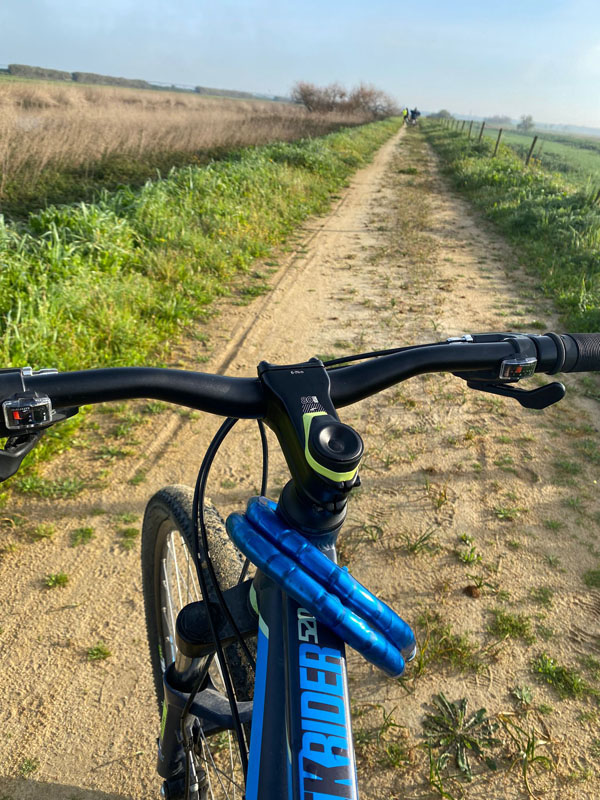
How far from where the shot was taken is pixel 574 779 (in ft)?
6.63

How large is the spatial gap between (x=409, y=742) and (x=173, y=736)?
3.77ft

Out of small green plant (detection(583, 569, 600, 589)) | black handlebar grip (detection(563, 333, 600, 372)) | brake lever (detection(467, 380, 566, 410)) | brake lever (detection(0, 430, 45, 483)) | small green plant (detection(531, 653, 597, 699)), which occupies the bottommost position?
small green plant (detection(531, 653, 597, 699))

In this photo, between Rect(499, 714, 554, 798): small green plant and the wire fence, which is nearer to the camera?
Rect(499, 714, 554, 798): small green plant

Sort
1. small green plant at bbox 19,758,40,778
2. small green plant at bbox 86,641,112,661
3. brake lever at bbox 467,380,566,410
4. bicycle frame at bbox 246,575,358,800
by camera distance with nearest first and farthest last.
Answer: bicycle frame at bbox 246,575,358,800, brake lever at bbox 467,380,566,410, small green plant at bbox 19,758,40,778, small green plant at bbox 86,641,112,661

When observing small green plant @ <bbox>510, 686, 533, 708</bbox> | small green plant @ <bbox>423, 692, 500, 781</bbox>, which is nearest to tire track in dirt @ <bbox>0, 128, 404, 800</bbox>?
small green plant @ <bbox>423, 692, 500, 781</bbox>

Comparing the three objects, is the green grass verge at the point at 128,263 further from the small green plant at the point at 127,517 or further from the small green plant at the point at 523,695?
the small green plant at the point at 523,695

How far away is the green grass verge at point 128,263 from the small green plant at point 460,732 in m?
3.33

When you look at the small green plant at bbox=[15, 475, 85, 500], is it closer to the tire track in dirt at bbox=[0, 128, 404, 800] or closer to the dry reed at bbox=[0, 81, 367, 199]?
the tire track in dirt at bbox=[0, 128, 404, 800]

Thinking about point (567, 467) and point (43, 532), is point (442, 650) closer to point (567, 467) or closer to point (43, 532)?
point (567, 467)

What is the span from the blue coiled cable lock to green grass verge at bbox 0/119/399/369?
3.62 meters

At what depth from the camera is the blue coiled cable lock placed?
0.72 meters

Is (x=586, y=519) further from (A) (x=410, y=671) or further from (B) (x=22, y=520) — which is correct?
(B) (x=22, y=520)

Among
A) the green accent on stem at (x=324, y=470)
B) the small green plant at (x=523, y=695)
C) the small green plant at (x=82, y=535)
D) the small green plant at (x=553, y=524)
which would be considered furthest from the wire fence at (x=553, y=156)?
the green accent on stem at (x=324, y=470)

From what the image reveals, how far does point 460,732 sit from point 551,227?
907cm
